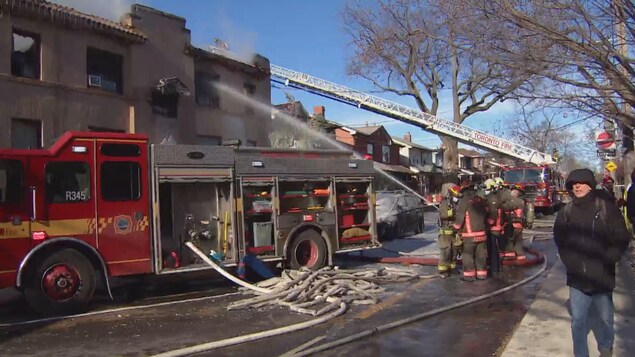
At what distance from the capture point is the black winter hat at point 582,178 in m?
4.37

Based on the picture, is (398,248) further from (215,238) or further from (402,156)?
(402,156)

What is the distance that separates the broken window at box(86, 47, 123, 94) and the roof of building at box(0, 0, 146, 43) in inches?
25.0

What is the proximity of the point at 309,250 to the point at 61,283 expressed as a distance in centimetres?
419

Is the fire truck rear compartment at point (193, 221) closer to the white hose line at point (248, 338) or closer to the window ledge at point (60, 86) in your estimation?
the white hose line at point (248, 338)

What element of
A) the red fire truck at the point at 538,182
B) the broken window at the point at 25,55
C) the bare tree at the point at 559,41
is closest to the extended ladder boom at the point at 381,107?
the red fire truck at the point at 538,182

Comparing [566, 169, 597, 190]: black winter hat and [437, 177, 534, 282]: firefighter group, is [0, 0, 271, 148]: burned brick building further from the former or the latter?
[566, 169, 597, 190]: black winter hat

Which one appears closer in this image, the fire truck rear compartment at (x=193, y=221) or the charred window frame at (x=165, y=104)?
the fire truck rear compartment at (x=193, y=221)

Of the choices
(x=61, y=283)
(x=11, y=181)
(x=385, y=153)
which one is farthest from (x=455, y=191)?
(x=385, y=153)

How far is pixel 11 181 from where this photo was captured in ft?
23.7

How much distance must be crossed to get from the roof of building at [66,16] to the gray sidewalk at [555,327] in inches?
506

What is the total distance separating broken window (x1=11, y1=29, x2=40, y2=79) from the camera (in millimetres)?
14095

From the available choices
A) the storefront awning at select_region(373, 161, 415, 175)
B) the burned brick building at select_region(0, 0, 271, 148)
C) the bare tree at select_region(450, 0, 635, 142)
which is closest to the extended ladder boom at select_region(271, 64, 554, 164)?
the storefront awning at select_region(373, 161, 415, 175)

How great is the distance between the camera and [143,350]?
18.7ft

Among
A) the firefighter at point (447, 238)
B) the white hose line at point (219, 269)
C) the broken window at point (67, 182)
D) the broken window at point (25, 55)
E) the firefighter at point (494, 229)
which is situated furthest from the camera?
the broken window at point (25, 55)
